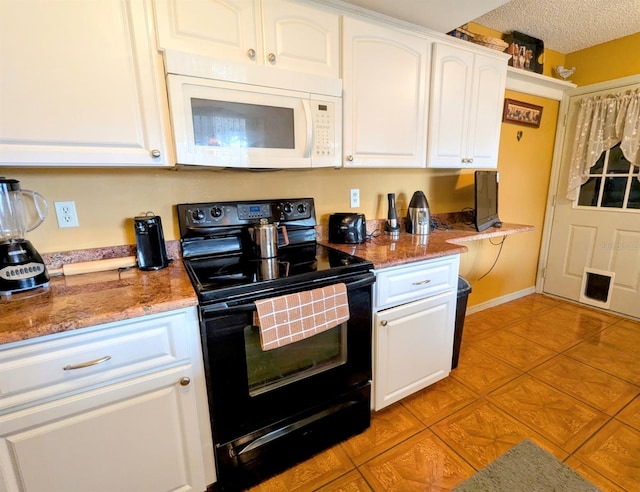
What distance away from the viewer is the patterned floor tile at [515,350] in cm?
220

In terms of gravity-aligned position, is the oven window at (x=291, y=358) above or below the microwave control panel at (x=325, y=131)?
below

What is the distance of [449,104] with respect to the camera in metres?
1.87

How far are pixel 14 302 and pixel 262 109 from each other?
44.6 inches

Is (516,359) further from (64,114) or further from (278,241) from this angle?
(64,114)

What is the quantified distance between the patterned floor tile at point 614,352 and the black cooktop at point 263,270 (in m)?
2.00

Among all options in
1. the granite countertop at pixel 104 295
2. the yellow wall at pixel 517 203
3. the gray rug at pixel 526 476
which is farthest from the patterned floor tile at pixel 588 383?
the granite countertop at pixel 104 295

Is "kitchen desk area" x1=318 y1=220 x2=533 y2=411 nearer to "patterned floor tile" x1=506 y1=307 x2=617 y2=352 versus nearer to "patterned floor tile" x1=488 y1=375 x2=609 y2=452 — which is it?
"patterned floor tile" x1=488 y1=375 x2=609 y2=452

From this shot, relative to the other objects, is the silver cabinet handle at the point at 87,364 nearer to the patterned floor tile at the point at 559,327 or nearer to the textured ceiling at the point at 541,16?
the textured ceiling at the point at 541,16

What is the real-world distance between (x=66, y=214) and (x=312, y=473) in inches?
62.3

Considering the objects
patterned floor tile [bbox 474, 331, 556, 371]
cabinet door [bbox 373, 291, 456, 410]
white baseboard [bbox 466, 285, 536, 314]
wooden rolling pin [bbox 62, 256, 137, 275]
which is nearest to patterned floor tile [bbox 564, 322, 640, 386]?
patterned floor tile [bbox 474, 331, 556, 371]

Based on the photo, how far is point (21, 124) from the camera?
101 centimetres

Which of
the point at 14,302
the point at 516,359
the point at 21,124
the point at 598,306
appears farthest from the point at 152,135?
the point at 598,306

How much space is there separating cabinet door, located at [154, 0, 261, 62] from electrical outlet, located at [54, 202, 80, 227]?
79 cm

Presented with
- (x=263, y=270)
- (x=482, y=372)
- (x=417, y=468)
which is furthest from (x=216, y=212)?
(x=482, y=372)
